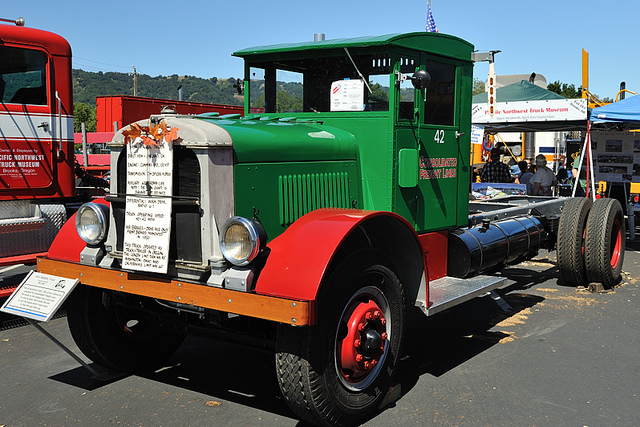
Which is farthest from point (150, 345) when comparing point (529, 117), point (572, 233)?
point (529, 117)

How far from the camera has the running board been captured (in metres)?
4.42

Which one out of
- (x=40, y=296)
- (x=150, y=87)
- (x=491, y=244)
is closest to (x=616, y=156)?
(x=491, y=244)

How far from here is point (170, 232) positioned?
147 inches

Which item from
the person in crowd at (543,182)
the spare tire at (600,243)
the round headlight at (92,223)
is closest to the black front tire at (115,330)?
the round headlight at (92,223)

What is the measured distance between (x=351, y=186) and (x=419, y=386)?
1533 mm

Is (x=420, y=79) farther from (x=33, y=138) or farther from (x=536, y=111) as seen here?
(x=536, y=111)

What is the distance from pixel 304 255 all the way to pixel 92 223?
1572 millimetres

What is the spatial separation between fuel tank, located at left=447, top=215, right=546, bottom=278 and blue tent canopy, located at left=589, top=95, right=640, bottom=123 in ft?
13.3

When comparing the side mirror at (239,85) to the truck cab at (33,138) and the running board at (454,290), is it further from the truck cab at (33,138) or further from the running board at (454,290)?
the truck cab at (33,138)

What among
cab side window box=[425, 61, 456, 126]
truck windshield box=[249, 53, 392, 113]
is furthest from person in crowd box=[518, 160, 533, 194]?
truck windshield box=[249, 53, 392, 113]

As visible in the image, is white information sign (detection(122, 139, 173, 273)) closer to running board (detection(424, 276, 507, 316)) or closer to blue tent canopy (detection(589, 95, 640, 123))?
running board (detection(424, 276, 507, 316))

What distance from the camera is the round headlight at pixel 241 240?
11.3ft

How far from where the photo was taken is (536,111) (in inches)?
451

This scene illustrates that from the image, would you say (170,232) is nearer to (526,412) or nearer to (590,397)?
(526,412)
